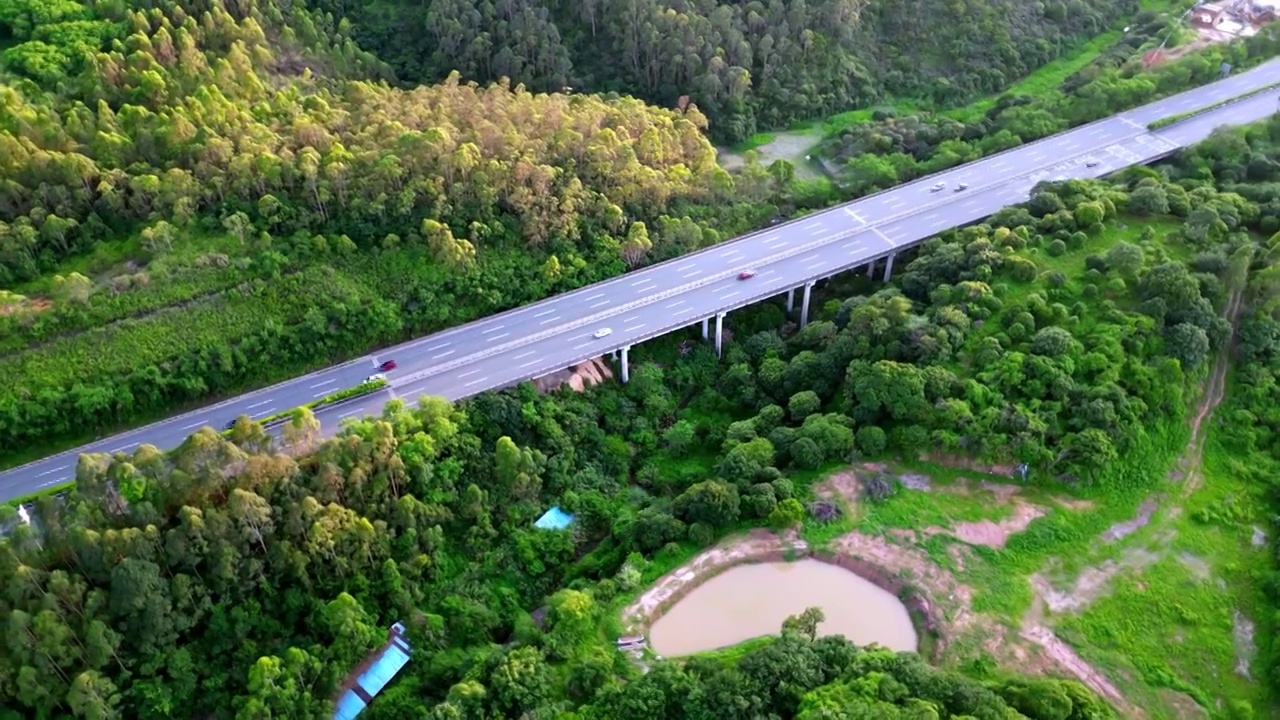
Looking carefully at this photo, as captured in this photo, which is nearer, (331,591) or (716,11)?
(331,591)

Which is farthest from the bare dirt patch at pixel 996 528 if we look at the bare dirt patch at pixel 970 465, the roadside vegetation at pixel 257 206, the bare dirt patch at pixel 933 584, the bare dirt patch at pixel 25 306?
the bare dirt patch at pixel 25 306

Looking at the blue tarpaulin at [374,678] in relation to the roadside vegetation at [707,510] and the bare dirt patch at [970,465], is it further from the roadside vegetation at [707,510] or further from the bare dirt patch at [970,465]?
the bare dirt patch at [970,465]

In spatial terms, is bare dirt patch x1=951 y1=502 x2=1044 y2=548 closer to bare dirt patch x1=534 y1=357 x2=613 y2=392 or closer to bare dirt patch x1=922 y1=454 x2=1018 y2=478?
bare dirt patch x1=922 y1=454 x2=1018 y2=478

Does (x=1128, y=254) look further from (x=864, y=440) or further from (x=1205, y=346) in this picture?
(x=864, y=440)

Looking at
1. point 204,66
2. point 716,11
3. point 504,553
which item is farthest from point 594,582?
point 716,11

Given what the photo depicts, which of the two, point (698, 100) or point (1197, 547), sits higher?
point (698, 100)

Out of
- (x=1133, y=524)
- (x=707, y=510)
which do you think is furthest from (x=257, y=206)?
(x=1133, y=524)

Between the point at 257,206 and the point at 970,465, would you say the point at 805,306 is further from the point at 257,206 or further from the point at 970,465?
the point at 257,206
